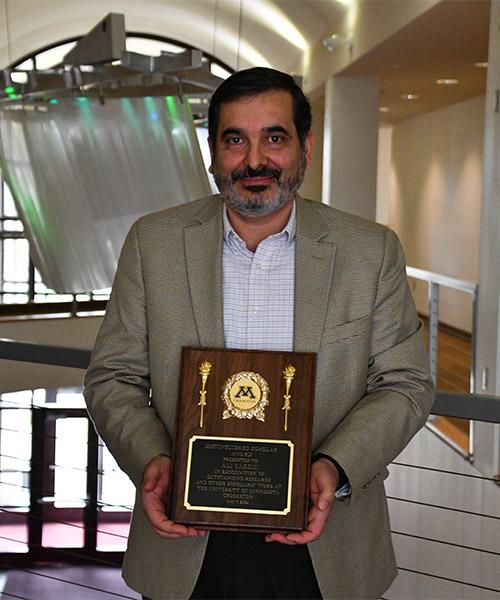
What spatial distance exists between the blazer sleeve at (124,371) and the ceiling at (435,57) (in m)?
5.01

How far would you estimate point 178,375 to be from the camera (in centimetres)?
149

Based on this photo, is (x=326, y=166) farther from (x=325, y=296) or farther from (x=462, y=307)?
(x=325, y=296)

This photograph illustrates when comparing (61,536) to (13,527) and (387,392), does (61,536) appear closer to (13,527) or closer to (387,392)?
(13,527)

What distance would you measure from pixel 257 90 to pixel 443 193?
11.5 meters

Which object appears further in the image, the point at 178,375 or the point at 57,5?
the point at 57,5

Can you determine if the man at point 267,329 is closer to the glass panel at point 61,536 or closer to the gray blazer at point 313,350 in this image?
the gray blazer at point 313,350

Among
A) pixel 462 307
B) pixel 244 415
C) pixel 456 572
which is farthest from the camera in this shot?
pixel 462 307

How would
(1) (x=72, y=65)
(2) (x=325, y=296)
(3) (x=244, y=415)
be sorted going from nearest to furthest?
(3) (x=244, y=415) < (2) (x=325, y=296) < (1) (x=72, y=65)

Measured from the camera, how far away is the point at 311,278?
4.92 ft

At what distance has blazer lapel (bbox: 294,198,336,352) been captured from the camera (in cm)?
147

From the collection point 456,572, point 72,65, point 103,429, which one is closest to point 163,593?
point 103,429

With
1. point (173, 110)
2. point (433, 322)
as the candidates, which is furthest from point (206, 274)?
point (433, 322)

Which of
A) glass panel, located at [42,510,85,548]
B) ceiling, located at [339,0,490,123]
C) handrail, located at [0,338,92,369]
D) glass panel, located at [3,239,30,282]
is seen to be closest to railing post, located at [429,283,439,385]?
ceiling, located at [339,0,490,123]

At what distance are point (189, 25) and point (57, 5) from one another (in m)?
1.98
